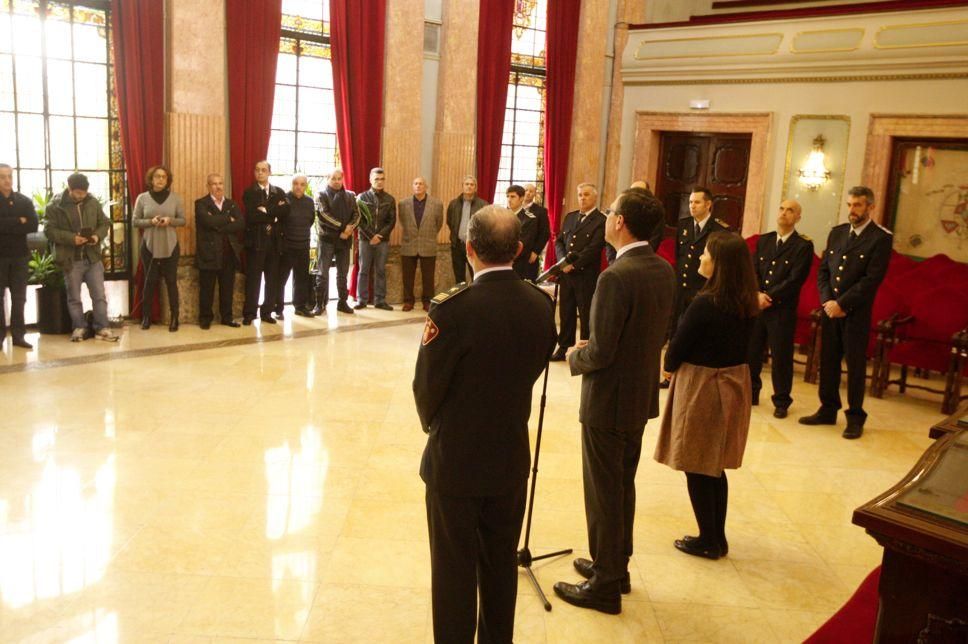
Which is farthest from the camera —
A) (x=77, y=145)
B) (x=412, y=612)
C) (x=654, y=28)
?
(x=654, y=28)

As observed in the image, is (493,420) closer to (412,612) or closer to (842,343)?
(412,612)

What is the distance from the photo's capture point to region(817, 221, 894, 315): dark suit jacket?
559 cm

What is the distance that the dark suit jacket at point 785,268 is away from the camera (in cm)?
598

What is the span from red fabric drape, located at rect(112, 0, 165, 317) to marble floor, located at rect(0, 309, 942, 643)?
78.0 inches

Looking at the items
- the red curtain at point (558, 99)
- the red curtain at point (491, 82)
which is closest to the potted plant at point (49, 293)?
the red curtain at point (491, 82)

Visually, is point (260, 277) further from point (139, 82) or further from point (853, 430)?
point (853, 430)

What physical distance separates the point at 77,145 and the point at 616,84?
21.9 feet

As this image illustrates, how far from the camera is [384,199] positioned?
29.5 feet

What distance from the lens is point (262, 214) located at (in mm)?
7914

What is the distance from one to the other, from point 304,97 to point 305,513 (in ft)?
19.9

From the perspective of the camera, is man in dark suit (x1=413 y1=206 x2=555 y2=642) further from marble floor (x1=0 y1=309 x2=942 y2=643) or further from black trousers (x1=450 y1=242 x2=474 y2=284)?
black trousers (x1=450 y1=242 x2=474 y2=284)

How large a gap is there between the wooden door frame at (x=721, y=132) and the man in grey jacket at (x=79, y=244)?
667 centimetres

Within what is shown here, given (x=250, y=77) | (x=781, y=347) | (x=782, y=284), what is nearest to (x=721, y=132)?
(x=782, y=284)

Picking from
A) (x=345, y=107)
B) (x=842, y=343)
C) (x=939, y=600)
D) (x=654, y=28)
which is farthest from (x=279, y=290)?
(x=939, y=600)
